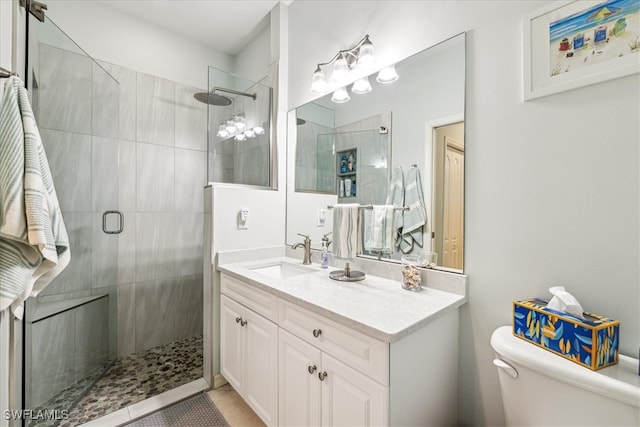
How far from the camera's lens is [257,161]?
2.19 meters

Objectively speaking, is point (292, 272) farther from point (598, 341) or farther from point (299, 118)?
point (598, 341)

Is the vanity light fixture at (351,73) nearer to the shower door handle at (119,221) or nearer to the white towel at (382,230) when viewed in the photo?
the white towel at (382,230)

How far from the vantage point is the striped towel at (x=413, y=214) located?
1.40 meters

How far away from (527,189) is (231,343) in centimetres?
175

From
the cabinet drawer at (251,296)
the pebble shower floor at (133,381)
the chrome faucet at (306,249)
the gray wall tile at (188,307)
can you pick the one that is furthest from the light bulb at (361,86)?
the pebble shower floor at (133,381)

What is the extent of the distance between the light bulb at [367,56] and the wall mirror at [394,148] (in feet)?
0.23

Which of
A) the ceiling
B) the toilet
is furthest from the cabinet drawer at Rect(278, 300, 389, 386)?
the ceiling

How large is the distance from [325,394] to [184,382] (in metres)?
1.35

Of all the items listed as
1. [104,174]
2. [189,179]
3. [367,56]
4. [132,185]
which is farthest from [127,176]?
[367,56]

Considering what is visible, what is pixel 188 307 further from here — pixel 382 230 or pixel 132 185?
pixel 382 230

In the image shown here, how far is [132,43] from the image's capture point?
7.48 feet

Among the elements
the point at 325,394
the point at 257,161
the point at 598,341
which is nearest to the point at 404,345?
the point at 325,394

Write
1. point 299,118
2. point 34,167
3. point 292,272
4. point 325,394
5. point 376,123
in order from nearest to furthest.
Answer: point 34,167 < point 325,394 < point 376,123 < point 292,272 < point 299,118

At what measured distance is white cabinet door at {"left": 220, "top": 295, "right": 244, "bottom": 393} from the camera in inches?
64.2
